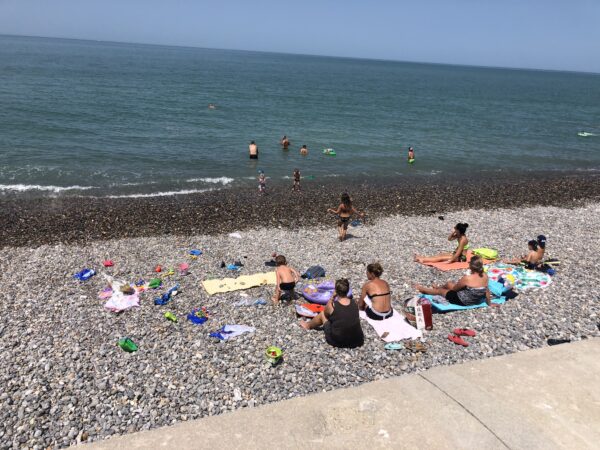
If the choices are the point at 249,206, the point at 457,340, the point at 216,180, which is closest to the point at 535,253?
the point at 457,340

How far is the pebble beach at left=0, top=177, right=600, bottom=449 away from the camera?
8133 millimetres

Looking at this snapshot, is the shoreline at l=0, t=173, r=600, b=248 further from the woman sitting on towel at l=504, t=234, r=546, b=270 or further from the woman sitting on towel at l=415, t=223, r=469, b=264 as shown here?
the woman sitting on towel at l=504, t=234, r=546, b=270

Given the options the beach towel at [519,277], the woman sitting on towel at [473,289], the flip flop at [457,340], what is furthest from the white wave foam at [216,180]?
the flip flop at [457,340]

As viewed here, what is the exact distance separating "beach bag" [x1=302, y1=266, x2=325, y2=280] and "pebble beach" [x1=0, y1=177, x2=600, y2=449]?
388mm

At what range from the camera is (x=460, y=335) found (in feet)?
33.8

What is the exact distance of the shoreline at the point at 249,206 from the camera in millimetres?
17891

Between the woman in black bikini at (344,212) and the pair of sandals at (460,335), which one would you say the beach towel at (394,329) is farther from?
the woman in black bikini at (344,212)

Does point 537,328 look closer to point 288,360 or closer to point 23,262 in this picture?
point 288,360

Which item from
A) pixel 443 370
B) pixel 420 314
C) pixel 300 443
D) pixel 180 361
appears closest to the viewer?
pixel 300 443

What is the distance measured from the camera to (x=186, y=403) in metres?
8.07

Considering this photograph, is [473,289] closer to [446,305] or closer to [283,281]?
[446,305]

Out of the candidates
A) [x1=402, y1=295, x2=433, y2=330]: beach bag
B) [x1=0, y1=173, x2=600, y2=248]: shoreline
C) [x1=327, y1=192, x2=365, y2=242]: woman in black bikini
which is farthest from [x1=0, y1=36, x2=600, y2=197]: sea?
[x1=402, y1=295, x2=433, y2=330]: beach bag

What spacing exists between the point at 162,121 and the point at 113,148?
36.1 feet

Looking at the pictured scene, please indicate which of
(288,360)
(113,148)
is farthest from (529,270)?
(113,148)
